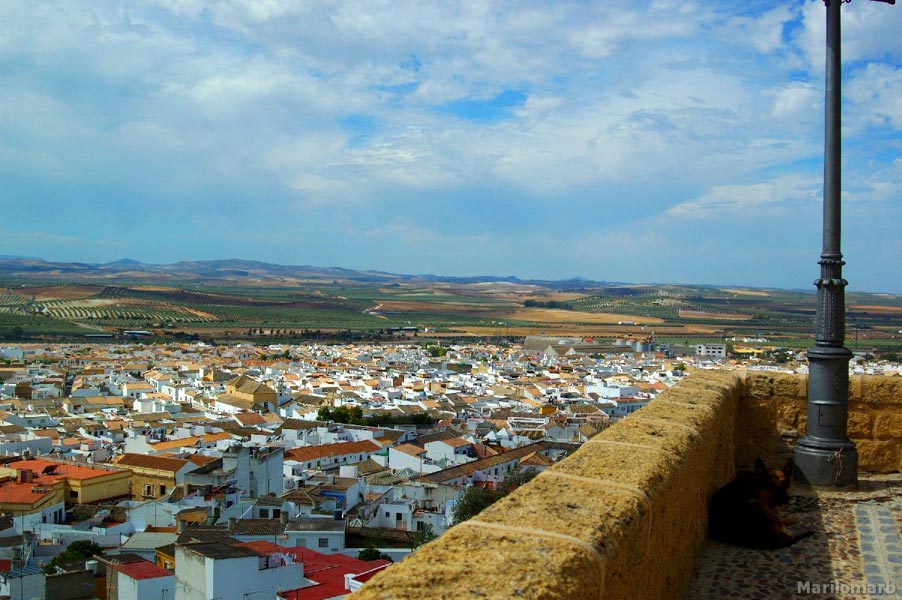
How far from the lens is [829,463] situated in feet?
14.4

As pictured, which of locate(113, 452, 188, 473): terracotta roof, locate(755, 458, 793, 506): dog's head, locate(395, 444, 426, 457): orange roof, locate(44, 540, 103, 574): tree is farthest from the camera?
locate(395, 444, 426, 457): orange roof

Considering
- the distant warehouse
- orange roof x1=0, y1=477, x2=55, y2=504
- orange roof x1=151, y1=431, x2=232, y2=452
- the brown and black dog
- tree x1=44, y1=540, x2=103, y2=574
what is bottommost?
the distant warehouse

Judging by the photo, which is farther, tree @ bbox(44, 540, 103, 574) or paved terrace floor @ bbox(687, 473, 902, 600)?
tree @ bbox(44, 540, 103, 574)

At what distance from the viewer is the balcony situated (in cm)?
163

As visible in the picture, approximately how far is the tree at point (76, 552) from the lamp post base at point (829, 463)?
1337 cm

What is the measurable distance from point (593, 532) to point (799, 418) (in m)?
3.65


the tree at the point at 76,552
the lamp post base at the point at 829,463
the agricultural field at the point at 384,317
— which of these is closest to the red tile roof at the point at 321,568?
the tree at the point at 76,552

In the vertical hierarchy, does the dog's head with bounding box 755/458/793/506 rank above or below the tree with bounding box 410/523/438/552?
above

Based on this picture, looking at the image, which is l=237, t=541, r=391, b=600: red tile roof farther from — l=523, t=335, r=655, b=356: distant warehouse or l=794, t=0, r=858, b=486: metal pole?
l=523, t=335, r=655, b=356: distant warehouse

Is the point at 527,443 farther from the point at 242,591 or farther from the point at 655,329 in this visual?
the point at 655,329

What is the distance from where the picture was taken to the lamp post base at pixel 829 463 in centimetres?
439

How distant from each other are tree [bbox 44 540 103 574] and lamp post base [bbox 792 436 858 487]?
13372 mm

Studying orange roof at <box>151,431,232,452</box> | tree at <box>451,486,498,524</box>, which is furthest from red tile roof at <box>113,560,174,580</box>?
orange roof at <box>151,431,232,452</box>

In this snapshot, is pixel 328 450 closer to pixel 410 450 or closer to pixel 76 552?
pixel 410 450
